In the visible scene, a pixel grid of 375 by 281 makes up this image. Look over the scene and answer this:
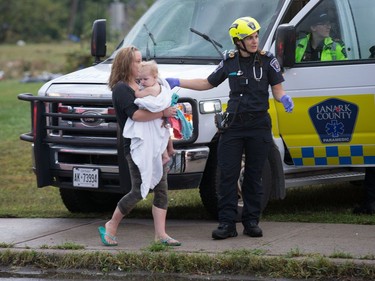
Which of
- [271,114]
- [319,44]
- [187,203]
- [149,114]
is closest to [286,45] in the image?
[319,44]

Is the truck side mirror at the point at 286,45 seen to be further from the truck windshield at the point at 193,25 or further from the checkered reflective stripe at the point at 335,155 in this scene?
the checkered reflective stripe at the point at 335,155

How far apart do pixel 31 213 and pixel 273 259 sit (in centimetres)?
342

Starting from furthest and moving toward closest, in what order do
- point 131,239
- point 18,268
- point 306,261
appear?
point 131,239 < point 18,268 < point 306,261

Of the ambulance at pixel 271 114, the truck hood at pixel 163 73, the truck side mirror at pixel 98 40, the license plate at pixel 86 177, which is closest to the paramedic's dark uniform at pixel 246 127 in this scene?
the ambulance at pixel 271 114

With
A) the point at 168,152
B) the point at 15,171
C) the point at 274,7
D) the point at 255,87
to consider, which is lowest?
the point at 15,171

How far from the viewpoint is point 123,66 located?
297 inches

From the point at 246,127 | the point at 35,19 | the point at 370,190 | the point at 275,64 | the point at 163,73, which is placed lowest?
the point at 370,190

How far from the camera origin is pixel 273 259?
22.5 ft

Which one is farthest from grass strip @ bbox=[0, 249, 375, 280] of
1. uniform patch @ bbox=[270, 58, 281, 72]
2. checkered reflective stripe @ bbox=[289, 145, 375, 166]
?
checkered reflective stripe @ bbox=[289, 145, 375, 166]

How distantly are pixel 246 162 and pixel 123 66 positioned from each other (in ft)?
4.20

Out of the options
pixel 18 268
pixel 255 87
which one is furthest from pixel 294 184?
pixel 18 268

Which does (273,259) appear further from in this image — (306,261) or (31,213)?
(31,213)

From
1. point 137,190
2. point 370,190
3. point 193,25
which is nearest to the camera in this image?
point 137,190

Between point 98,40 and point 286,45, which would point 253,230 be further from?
point 98,40
